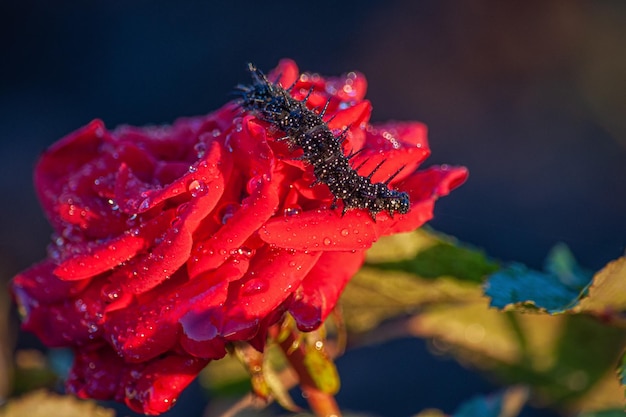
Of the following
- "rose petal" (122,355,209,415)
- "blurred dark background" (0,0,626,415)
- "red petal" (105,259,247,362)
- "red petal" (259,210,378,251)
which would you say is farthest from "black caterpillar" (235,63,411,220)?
"blurred dark background" (0,0,626,415)

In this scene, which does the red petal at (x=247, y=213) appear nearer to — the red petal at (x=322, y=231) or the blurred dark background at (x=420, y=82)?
the red petal at (x=322, y=231)

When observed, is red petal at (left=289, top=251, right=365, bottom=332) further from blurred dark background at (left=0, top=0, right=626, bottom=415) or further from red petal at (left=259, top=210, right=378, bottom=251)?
blurred dark background at (left=0, top=0, right=626, bottom=415)

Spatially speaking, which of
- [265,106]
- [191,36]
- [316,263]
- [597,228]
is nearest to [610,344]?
[316,263]

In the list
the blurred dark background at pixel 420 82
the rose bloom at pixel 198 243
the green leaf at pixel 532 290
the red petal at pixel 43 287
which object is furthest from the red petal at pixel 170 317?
the blurred dark background at pixel 420 82

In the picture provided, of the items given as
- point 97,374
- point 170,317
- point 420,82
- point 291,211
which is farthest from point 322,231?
point 420,82

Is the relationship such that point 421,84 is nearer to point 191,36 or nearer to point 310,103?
point 191,36

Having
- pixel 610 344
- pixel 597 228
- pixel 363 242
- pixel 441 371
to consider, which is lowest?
pixel 441 371
